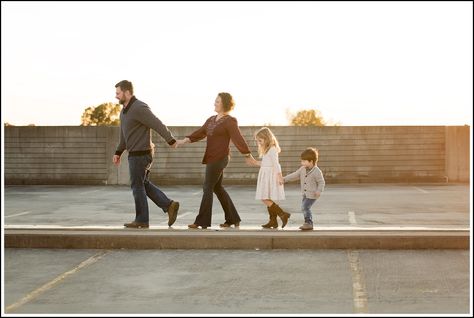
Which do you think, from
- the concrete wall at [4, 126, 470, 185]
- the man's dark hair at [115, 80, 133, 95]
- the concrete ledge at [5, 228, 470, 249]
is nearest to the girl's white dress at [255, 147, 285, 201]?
the concrete ledge at [5, 228, 470, 249]

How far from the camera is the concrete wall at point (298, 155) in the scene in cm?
2692

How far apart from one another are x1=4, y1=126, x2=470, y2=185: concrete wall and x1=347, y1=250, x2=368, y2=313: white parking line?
58.5 ft

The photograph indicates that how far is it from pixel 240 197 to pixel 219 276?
12.1m

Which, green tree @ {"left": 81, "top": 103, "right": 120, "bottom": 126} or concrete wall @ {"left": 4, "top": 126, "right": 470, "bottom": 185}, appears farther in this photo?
green tree @ {"left": 81, "top": 103, "right": 120, "bottom": 126}

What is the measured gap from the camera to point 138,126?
10461mm

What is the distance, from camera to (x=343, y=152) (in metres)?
27.0

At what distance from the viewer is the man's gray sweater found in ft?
34.0

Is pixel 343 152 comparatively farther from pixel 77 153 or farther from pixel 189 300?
pixel 189 300

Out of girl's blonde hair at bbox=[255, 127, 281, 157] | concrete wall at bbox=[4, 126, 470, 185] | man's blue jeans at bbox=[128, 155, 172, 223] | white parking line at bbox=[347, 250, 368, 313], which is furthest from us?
concrete wall at bbox=[4, 126, 470, 185]

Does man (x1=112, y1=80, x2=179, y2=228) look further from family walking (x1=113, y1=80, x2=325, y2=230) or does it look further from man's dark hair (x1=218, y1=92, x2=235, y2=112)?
man's dark hair (x1=218, y1=92, x2=235, y2=112)

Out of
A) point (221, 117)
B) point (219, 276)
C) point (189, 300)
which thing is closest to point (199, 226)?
point (221, 117)

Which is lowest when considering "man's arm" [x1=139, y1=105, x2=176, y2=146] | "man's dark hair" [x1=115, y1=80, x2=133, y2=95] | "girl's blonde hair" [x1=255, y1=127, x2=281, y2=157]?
"girl's blonde hair" [x1=255, y1=127, x2=281, y2=157]

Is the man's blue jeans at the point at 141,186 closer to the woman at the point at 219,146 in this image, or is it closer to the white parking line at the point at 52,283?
the woman at the point at 219,146

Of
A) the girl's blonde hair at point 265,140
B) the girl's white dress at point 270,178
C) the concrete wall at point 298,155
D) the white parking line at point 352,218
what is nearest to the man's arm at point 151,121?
the girl's blonde hair at point 265,140
